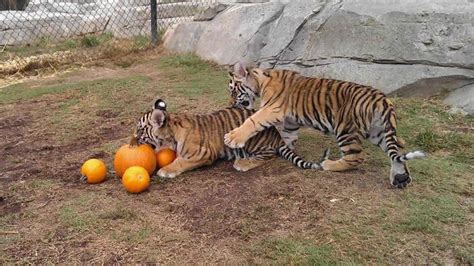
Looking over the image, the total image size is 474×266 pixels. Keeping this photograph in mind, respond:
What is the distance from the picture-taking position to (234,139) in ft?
13.7

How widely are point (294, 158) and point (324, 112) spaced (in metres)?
0.41

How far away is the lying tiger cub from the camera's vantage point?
163 inches

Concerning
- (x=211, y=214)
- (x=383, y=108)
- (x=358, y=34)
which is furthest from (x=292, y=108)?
(x=358, y=34)

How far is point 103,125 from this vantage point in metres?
5.50

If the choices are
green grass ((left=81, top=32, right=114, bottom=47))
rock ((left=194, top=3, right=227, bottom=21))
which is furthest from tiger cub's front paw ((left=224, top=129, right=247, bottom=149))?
green grass ((left=81, top=32, right=114, bottom=47))

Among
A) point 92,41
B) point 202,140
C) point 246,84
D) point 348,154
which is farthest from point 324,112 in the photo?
point 92,41

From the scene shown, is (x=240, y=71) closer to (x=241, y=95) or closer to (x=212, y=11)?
(x=241, y=95)

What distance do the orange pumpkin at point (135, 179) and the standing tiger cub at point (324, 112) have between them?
0.74 m

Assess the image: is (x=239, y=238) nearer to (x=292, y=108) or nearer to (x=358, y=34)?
(x=292, y=108)

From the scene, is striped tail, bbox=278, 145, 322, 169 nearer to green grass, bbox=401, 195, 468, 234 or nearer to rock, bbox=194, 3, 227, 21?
green grass, bbox=401, 195, 468, 234

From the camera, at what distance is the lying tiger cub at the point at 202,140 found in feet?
13.6

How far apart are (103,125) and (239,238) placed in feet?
9.06

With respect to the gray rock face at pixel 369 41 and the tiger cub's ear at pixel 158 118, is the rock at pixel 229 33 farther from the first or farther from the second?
the tiger cub's ear at pixel 158 118

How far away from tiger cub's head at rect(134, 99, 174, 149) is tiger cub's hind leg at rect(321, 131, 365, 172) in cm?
120
